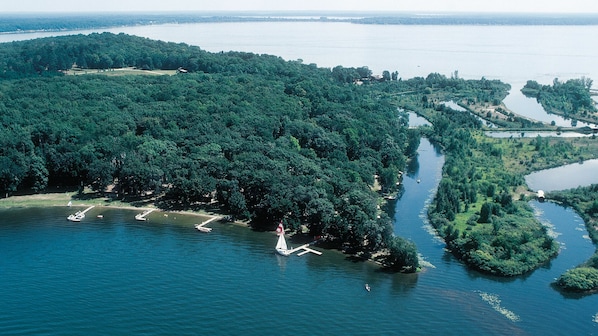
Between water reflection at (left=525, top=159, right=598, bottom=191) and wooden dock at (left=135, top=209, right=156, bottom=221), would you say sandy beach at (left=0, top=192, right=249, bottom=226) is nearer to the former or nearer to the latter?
wooden dock at (left=135, top=209, right=156, bottom=221)

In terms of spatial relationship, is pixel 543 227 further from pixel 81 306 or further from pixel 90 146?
pixel 90 146

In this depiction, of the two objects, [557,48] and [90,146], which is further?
[557,48]

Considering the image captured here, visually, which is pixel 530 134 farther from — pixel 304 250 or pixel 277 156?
pixel 304 250

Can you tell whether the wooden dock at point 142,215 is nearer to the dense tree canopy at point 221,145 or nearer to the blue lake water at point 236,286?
the blue lake water at point 236,286

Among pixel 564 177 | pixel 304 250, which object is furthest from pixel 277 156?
pixel 564 177

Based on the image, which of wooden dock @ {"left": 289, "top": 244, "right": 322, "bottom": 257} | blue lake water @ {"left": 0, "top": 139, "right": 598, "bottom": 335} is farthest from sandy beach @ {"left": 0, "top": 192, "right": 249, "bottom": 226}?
wooden dock @ {"left": 289, "top": 244, "right": 322, "bottom": 257}

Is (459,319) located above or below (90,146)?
below

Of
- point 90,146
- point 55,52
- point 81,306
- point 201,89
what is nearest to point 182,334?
Answer: point 81,306
